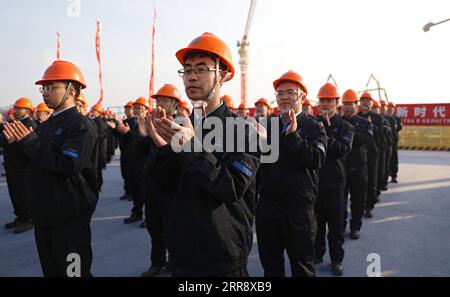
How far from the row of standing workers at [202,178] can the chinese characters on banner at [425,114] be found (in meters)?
18.2

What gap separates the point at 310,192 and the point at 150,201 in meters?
2.04

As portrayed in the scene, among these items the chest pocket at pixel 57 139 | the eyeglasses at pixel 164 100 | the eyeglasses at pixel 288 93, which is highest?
the eyeglasses at pixel 164 100

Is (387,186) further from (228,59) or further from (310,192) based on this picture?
(228,59)

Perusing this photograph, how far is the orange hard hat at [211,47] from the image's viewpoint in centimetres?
167

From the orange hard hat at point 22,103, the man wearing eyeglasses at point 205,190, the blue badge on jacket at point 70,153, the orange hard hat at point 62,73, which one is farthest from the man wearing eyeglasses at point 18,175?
the man wearing eyeglasses at point 205,190

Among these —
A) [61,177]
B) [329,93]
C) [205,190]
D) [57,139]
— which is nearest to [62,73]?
[57,139]

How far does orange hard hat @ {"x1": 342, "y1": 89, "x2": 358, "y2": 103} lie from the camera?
5.04 meters

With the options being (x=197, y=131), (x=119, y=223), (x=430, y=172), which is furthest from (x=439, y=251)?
(x=430, y=172)

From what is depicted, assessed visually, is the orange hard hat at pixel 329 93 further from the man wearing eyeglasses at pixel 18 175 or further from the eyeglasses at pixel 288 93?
the man wearing eyeglasses at pixel 18 175

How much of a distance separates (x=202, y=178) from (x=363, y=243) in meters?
4.08

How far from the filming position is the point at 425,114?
64.9 feet

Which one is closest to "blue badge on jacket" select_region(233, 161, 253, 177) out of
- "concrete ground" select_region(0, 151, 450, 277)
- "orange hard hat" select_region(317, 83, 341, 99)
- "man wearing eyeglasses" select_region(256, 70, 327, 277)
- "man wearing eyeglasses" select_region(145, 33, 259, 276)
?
"man wearing eyeglasses" select_region(145, 33, 259, 276)

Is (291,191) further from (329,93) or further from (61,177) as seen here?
(61,177)

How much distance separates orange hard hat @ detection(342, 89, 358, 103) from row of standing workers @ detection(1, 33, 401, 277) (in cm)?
70
